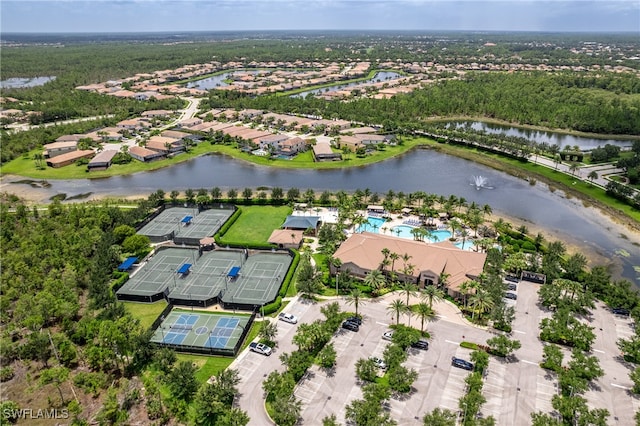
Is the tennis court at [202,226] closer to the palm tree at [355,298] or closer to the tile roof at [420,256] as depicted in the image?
the tile roof at [420,256]

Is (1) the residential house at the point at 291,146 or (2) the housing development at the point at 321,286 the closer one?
(2) the housing development at the point at 321,286

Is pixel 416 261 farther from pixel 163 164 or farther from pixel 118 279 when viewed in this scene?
pixel 163 164

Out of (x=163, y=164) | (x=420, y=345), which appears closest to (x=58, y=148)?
(x=163, y=164)

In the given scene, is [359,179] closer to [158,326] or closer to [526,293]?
[526,293]

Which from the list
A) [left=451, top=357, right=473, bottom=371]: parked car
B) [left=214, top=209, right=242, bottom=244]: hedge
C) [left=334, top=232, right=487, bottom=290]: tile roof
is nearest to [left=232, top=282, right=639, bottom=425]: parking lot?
[left=451, top=357, right=473, bottom=371]: parked car

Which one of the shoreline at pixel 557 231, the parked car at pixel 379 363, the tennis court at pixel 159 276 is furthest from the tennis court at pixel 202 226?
the parked car at pixel 379 363
